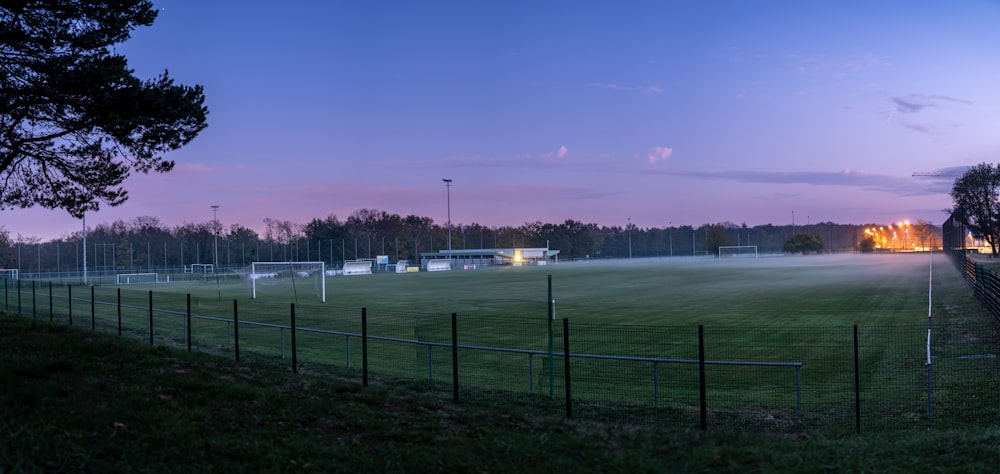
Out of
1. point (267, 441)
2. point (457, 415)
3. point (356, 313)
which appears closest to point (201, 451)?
point (267, 441)

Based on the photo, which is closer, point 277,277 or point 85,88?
point 85,88

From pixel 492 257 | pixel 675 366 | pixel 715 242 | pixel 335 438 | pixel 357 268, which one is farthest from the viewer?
pixel 715 242

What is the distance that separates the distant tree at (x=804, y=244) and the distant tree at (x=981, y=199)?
80.0 meters

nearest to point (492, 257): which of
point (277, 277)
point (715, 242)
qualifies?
point (715, 242)

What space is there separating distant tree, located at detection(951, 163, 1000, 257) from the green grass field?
3301cm

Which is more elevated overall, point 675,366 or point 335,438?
point 335,438

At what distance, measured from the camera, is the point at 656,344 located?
20438mm

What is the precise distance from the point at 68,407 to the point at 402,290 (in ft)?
130

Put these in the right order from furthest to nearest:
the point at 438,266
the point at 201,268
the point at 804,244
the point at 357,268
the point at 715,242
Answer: the point at 715,242, the point at 804,244, the point at 201,268, the point at 438,266, the point at 357,268

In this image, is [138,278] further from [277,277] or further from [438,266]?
[438,266]

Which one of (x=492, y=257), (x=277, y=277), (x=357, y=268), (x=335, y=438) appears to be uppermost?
(x=277, y=277)

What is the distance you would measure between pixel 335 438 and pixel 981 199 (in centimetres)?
7928

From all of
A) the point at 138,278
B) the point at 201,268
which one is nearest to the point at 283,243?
the point at 201,268

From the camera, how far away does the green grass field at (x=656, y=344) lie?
1273 centimetres
